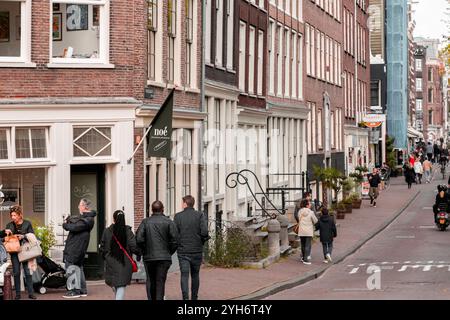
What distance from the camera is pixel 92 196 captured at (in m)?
22.0

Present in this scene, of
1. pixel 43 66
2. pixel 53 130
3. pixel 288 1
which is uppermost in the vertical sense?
pixel 288 1

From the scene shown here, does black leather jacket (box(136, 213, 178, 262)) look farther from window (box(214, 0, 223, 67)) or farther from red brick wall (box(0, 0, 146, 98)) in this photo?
window (box(214, 0, 223, 67))

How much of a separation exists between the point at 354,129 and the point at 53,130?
4514 cm

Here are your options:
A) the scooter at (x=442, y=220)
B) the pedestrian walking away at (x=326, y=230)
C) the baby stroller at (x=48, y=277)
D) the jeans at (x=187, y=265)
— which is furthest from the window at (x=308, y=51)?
the jeans at (x=187, y=265)

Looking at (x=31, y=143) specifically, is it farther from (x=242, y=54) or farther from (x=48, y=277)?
(x=242, y=54)

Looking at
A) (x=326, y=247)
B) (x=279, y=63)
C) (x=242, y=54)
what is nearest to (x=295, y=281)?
(x=326, y=247)

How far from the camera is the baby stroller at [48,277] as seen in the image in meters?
19.1

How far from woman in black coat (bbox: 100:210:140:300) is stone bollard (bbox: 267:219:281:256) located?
11033mm

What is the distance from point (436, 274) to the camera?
2338 cm

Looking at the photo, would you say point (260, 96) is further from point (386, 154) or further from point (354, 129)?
point (386, 154)

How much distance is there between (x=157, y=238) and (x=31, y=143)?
563 centimetres

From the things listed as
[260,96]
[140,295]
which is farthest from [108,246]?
[260,96]

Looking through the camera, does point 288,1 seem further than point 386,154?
No

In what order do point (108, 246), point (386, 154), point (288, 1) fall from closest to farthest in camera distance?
point (108, 246)
point (288, 1)
point (386, 154)
